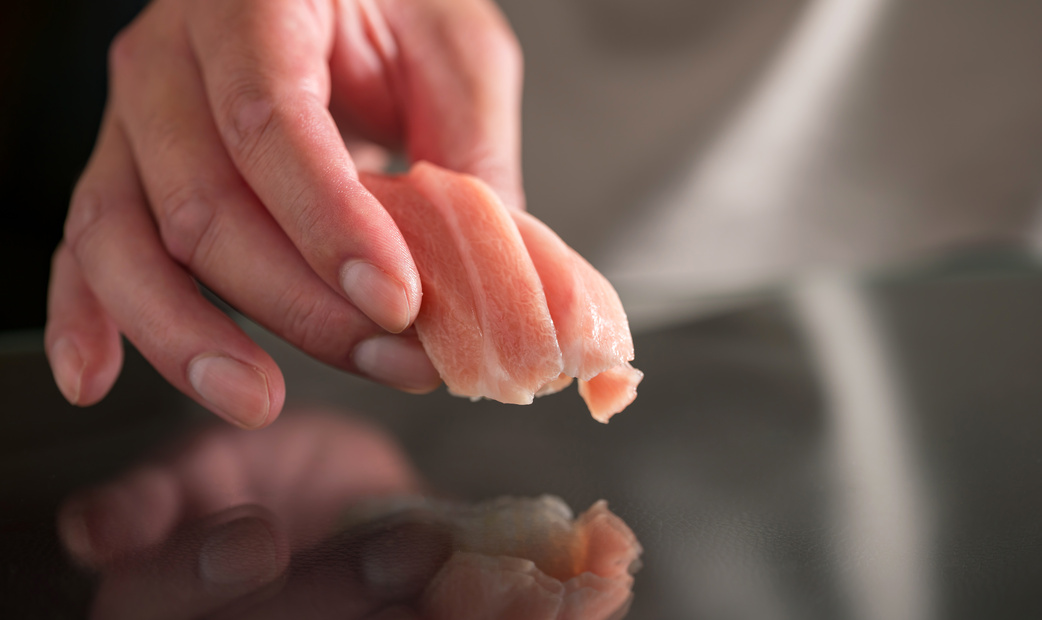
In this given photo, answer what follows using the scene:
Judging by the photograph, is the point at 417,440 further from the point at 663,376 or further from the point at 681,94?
the point at 681,94

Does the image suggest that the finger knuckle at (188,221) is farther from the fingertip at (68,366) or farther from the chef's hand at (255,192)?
the fingertip at (68,366)

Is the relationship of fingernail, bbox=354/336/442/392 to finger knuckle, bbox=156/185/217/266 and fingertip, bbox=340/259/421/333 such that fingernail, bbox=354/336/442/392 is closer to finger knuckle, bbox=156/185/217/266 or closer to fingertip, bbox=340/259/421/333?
fingertip, bbox=340/259/421/333

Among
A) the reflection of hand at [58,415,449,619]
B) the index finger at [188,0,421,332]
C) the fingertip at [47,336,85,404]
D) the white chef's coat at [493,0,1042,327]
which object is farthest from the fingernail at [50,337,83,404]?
the white chef's coat at [493,0,1042,327]

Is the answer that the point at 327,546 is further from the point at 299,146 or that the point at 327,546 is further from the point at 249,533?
the point at 299,146

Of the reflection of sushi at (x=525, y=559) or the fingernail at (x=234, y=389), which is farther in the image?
the fingernail at (x=234, y=389)

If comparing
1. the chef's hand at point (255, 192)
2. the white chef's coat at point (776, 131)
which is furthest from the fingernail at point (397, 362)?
the white chef's coat at point (776, 131)

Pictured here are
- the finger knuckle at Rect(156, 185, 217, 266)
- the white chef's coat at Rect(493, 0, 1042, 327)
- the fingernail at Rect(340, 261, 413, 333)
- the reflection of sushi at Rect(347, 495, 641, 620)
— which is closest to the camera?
the reflection of sushi at Rect(347, 495, 641, 620)

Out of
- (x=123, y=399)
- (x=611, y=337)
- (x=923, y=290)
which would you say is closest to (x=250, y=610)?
(x=611, y=337)
